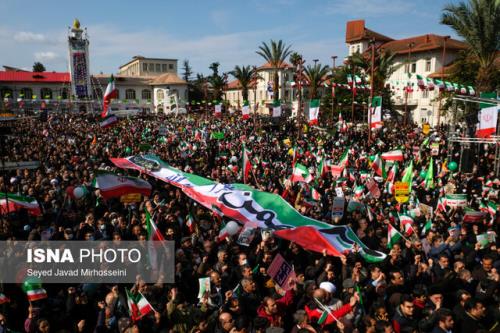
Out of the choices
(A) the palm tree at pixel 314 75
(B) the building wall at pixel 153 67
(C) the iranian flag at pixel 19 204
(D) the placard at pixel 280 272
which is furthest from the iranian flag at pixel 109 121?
(B) the building wall at pixel 153 67

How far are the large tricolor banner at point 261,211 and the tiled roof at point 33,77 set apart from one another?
245 feet

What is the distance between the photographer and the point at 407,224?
8.73m

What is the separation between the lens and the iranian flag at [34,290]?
5.57 meters

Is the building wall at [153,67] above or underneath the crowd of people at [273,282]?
above

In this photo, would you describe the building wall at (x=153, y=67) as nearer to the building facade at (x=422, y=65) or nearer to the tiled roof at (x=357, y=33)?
the tiled roof at (x=357, y=33)

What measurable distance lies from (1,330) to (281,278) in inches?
149

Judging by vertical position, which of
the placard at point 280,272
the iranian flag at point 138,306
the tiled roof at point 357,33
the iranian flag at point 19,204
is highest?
the tiled roof at point 357,33

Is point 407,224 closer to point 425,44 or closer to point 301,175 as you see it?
point 301,175

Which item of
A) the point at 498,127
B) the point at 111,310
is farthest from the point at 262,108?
the point at 111,310

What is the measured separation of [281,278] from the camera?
19.7ft

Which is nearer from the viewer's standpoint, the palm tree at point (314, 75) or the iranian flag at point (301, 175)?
the iranian flag at point (301, 175)

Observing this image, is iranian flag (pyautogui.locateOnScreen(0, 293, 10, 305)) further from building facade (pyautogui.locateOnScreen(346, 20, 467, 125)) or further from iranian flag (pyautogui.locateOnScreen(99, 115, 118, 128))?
building facade (pyautogui.locateOnScreen(346, 20, 467, 125))

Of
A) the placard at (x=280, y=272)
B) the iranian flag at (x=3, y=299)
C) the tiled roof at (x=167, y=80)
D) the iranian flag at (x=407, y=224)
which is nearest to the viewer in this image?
the iranian flag at (x=3, y=299)

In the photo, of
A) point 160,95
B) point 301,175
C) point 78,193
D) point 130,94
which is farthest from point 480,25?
point 130,94
